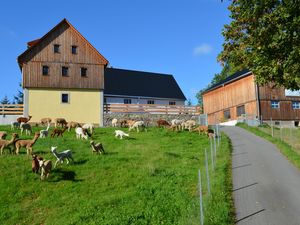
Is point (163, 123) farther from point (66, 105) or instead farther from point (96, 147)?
point (96, 147)

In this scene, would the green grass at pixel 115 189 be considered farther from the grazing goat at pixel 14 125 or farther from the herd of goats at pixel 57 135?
the grazing goat at pixel 14 125

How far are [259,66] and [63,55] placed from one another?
87.0 feet

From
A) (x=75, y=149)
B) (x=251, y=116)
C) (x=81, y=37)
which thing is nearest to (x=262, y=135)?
(x=251, y=116)

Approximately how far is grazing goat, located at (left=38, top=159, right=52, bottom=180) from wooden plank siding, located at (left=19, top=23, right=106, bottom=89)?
914 inches

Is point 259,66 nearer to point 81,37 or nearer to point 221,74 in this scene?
point 81,37

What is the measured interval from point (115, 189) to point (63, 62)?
2672 centimetres

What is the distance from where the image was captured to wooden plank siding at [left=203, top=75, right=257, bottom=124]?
151 feet

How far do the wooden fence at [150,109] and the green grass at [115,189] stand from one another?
59.9 feet

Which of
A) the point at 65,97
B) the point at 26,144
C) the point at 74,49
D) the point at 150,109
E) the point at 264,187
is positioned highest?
the point at 74,49

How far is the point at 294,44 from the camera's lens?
1714 centimetres

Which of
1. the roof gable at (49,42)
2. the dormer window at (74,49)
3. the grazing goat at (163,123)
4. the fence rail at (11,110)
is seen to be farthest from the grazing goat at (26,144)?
the dormer window at (74,49)

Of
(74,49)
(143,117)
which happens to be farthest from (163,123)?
(74,49)

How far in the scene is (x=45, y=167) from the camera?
54.0ft

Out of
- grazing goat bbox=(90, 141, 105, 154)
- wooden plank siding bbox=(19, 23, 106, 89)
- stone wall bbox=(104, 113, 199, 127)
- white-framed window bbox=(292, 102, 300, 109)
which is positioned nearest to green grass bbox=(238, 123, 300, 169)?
stone wall bbox=(104, 113, 199, 127)
